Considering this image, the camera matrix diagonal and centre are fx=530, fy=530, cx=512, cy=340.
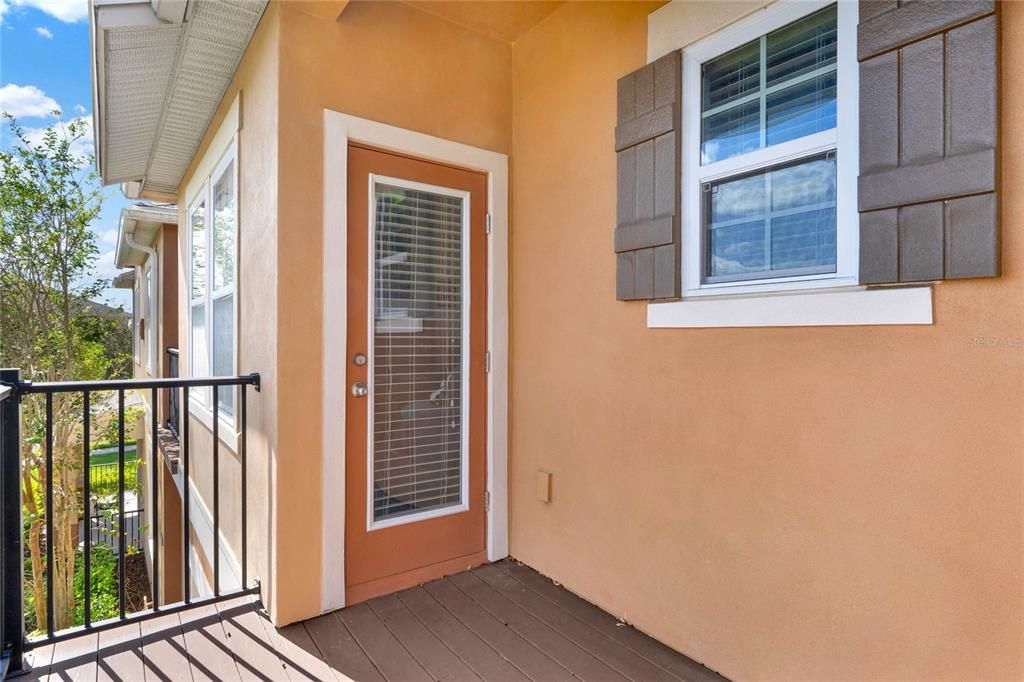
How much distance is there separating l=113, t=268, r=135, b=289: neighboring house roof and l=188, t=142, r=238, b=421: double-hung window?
7221 mm

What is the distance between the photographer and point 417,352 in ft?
8.71

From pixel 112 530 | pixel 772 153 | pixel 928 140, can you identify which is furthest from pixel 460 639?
pixel 112 530

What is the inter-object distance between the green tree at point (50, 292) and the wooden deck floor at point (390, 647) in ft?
16.9

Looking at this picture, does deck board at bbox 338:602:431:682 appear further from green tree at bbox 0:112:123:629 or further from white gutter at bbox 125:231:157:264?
white gutter at bbox 125:231:157:264

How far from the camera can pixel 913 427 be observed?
146cm

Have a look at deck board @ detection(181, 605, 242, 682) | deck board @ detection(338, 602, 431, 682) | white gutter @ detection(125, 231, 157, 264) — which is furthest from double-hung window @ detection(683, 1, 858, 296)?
white gutter @ detection(125, 231, 157, 264)

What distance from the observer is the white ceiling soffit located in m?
2.25

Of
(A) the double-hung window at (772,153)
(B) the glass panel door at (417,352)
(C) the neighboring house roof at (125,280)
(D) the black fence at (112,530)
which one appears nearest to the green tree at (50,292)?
(D) the black fence at (112,530)

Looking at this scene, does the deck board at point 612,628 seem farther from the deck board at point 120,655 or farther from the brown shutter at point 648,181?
the deck board at point 120,655

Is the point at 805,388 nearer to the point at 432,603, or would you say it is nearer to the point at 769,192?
the point at 769,192

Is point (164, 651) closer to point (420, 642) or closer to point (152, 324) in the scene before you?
point (420, 642)

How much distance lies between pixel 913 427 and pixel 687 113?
1349 mm

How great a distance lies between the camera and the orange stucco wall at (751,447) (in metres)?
1.35

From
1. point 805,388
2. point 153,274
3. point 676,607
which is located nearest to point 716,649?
point 676,607
